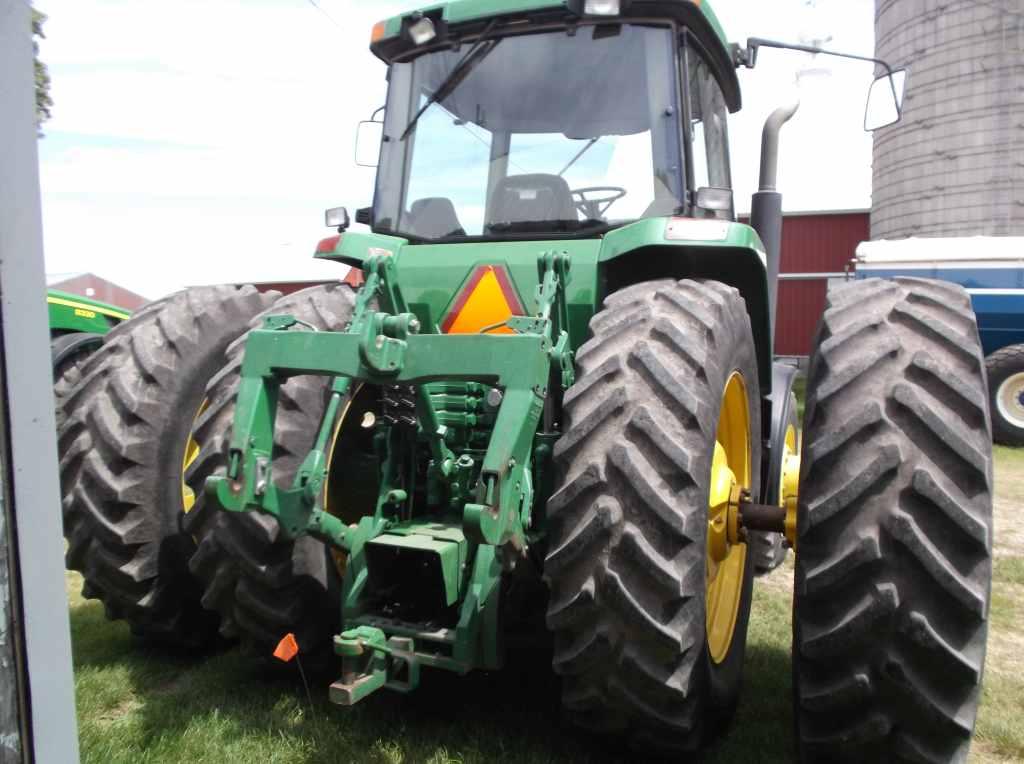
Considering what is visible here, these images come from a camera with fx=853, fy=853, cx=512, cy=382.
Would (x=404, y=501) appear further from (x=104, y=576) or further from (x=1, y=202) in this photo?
(x=1, y=202)

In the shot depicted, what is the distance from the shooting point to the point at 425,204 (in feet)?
12.3

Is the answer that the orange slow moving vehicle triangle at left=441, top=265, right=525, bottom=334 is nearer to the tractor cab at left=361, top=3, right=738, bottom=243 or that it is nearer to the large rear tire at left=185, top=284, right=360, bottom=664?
the tractor cab at left=361, top=3, right=738, bottom=243

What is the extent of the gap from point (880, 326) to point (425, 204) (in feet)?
6.59

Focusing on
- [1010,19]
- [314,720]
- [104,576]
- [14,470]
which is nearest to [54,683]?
[14,470]

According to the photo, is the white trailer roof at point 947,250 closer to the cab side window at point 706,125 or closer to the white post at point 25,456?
the cab side window at point 706,125

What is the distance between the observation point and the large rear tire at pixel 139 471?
336 cm

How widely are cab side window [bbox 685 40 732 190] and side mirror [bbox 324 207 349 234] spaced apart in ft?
5.12

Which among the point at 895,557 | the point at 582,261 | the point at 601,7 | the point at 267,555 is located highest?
the point at 601,7

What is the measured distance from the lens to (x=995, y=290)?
37.3 ft

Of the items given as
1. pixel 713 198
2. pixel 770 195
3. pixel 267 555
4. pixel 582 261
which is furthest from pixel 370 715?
pixel 770 195

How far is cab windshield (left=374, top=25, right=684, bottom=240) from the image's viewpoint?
3.34 metres

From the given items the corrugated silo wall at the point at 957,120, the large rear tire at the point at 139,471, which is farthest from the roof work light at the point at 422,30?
the corrugated silo wall at the point at 957,120

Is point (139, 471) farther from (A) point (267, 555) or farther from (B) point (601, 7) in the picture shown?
(B) point (601, 7)

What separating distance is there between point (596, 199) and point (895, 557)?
5.91 ft
